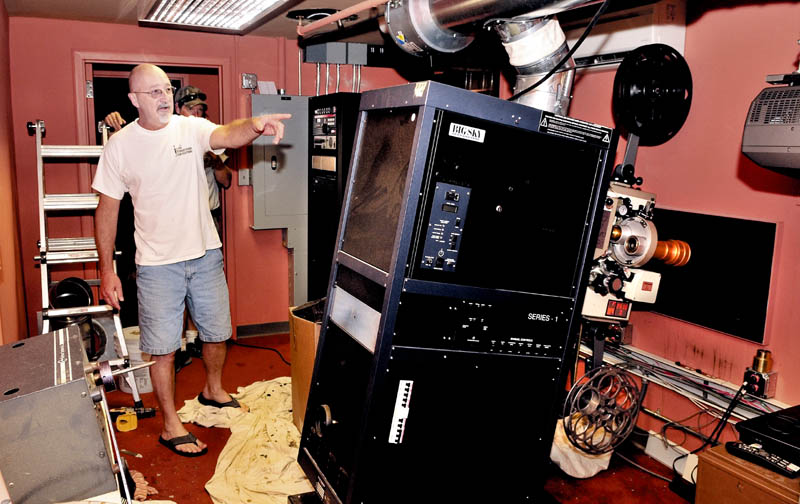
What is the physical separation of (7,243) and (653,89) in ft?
10.9

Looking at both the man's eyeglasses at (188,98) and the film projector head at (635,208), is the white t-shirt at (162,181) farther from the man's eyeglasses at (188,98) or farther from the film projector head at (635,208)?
the film projector head at (635,208)

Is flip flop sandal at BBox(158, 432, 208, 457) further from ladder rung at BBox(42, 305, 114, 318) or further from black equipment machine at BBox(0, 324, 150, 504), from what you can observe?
black equipment machine at BBox(0, 324, 150, 504)

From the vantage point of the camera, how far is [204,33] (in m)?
4.20

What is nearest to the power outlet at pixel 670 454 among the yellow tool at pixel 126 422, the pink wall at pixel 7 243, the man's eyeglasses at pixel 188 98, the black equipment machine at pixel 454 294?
the black equipment machine at pixel 454 294

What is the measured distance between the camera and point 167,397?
2.91 m

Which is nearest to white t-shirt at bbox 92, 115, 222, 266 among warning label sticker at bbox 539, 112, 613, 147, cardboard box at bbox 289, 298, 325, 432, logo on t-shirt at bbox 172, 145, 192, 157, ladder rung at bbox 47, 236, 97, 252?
logo on t-shirt at bbox 172, 145, 192, 157

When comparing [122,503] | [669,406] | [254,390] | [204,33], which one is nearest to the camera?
[122,503]

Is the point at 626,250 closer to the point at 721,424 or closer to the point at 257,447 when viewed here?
the point at 721,424

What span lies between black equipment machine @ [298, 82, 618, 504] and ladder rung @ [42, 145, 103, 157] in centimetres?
208

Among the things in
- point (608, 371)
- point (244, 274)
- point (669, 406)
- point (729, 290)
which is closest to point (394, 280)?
point (608, 371)

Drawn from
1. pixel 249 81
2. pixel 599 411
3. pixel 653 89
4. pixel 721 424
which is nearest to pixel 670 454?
pixel 721 424

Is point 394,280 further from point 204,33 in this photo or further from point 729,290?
point 204,33

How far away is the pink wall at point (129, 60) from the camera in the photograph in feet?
12.5

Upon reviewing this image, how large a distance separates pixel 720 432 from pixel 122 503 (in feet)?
8.27
